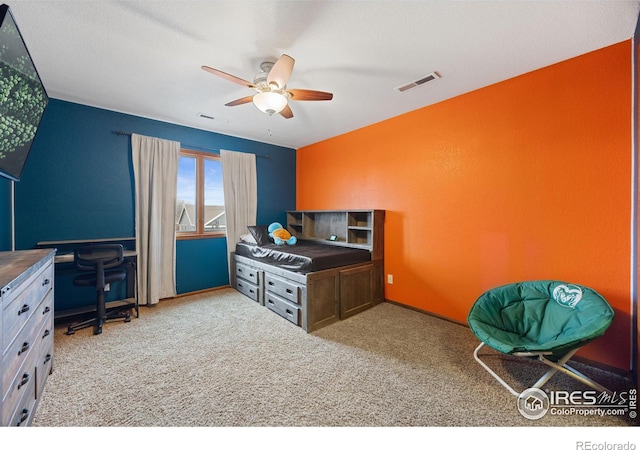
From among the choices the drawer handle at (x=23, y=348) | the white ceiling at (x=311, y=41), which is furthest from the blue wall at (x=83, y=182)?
the drawer handle at (x=23, y=348)

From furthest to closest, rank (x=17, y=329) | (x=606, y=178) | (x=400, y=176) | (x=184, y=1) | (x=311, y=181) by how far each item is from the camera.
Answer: (x=311, y=181), (x=400, y=176), (x=606, y=178), (x=184, y=1), (x=17, y=329)

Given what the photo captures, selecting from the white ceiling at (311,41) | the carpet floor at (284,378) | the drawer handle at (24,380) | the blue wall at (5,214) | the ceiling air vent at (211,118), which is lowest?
the carpet floor at (284,378)

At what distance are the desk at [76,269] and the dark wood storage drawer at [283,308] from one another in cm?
152

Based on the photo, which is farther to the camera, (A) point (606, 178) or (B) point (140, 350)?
(B) point (140, 350)

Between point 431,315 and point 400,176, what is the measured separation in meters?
1.77

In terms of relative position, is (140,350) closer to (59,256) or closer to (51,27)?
(59,256)

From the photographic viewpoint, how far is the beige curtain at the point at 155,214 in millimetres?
3357

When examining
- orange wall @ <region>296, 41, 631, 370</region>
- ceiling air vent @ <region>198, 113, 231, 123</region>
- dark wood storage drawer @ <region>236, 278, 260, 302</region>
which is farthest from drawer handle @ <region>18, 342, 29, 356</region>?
orange wall @ <region>296, 41, 631, 370</region>

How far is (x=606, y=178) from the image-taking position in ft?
6.51

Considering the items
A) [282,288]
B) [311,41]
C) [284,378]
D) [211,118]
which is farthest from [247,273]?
[311,41]

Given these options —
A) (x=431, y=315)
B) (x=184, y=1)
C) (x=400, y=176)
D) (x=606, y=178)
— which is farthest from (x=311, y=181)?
(x=606, y=178)

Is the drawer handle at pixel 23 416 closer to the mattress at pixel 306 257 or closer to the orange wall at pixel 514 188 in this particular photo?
the mattress at pixel 306 257

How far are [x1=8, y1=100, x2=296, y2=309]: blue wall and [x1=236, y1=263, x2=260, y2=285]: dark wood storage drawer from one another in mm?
595

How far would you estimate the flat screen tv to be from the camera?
1448mm
